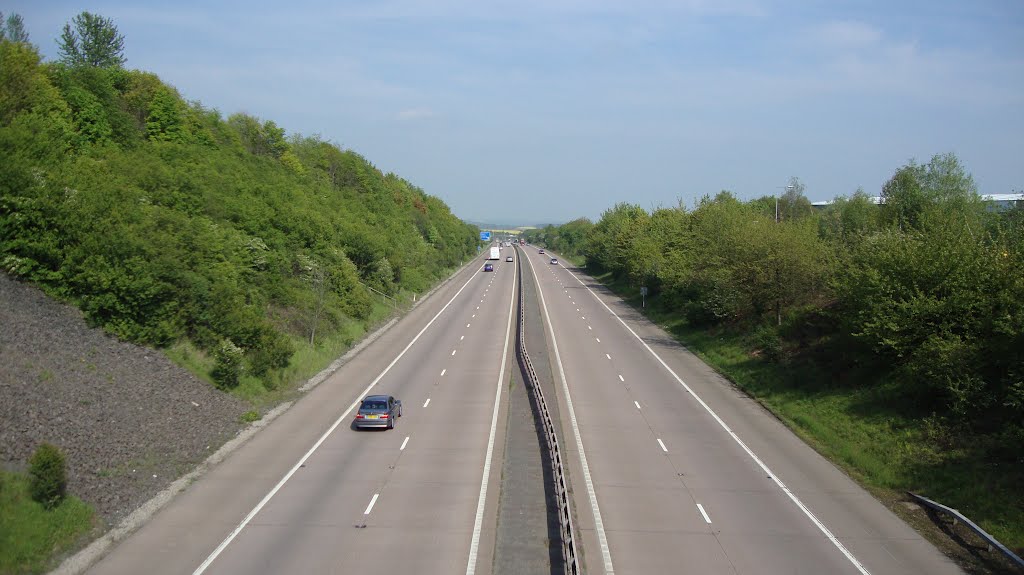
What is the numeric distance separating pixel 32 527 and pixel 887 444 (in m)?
24.9

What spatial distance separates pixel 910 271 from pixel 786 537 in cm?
1688

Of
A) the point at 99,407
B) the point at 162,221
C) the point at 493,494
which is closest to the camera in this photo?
the point at 493,494

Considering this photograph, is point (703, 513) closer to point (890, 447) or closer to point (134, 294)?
point (890, 447)

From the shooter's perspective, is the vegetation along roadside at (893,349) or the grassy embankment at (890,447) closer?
the grassy embankment at (890,447)

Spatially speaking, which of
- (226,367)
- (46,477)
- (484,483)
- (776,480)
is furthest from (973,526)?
(226,367)

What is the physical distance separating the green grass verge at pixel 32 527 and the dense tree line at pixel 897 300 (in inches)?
958

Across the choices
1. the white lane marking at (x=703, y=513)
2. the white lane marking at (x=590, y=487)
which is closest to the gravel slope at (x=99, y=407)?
the white lane marking at (x=590, y=487)

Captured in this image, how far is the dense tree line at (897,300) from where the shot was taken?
25.3 metres

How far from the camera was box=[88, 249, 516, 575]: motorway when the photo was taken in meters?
16.3

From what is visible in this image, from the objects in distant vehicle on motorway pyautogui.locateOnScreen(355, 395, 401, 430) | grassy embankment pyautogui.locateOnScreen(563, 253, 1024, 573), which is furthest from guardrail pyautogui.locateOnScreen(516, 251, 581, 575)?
grassy embankment pyautogui.locateOnScreen(563, 253, 1024, 573)

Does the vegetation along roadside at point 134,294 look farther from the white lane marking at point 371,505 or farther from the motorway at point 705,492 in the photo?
the motorway at point 705,492

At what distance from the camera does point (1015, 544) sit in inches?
717

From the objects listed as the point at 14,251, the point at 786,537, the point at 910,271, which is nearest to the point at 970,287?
the point at 910,271

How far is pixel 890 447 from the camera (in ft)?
83.8
